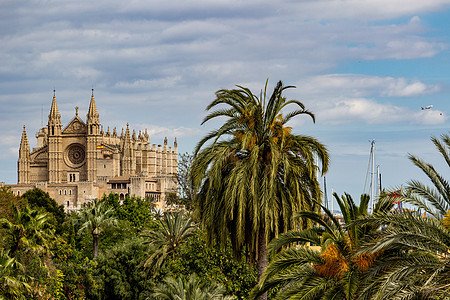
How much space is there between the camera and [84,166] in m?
130

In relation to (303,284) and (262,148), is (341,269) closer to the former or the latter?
(303,284)

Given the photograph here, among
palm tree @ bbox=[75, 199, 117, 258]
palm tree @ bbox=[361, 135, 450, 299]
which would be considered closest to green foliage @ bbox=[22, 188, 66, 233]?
palm tree @ bbox=[75, 199, 117, 258]

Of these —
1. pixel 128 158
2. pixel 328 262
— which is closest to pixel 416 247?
pixel 328 262

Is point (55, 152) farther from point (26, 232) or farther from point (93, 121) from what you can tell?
point (26, 232)

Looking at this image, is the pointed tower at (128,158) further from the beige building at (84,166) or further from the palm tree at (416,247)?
the palm tree at (416,247)

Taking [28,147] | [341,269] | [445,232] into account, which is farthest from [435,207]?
[28,147]

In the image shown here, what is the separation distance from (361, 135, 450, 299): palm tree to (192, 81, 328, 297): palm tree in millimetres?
5496

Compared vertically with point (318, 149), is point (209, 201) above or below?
below

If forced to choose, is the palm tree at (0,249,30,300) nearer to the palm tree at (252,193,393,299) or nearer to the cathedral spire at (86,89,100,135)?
the palm tree at (252,193,393,299)

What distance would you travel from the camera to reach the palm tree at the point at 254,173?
20.1m

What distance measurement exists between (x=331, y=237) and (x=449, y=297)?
3907 mm

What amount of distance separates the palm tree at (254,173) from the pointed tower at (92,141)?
A: 357 feet

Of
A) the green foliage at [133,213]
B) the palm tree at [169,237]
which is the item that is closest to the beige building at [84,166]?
the green foliage at [133,213]

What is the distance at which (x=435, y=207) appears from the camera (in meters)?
14.4
